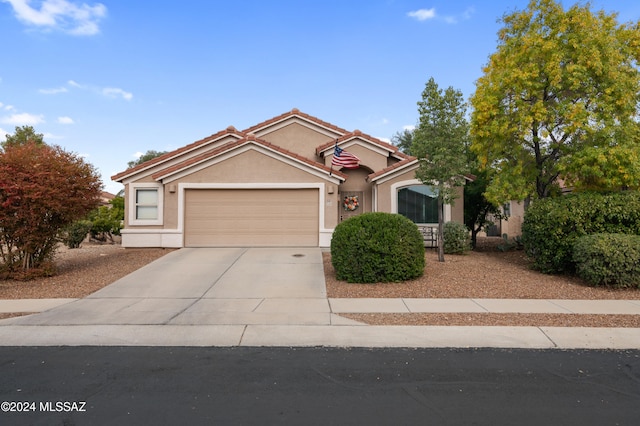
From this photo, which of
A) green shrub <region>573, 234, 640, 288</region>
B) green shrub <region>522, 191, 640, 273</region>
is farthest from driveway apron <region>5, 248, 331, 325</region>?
green shrub <region>573, 234, 640, 288</region>

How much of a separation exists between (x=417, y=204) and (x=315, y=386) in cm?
1332

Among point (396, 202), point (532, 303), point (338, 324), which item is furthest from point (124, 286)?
point (396, 202)

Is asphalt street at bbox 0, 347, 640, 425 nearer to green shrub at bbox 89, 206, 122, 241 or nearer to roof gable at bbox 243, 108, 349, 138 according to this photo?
roof gable at bbox 243, 108, 349, 138

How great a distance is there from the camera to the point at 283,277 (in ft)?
35.6

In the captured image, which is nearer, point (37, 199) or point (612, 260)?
point (612, 260)

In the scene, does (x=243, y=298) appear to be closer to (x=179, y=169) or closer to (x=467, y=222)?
(x=179, y=169)

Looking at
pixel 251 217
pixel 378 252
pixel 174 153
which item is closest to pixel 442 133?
pixel 378 252

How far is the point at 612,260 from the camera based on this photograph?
31.3ft

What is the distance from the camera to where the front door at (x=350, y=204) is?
18.4m

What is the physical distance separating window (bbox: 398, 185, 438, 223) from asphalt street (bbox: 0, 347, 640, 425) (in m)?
11.3

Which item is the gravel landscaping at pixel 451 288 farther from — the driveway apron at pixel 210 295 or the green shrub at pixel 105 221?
the green shrub at pixel 105 221

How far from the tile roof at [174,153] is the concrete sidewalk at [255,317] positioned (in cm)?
614

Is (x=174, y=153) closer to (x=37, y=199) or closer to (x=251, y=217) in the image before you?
(x=251, y=217)

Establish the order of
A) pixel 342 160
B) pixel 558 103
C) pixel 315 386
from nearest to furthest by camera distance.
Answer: pixel 315 386 → pixel 558 103 → pixel 342 160
